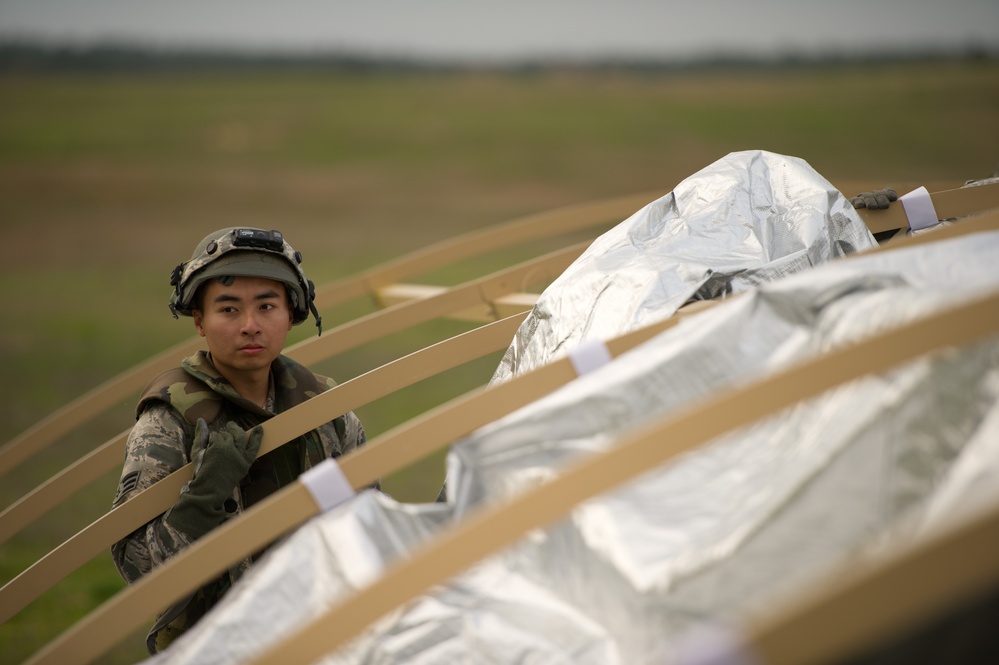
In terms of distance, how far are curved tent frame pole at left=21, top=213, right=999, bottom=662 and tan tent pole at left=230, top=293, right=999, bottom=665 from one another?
36cm

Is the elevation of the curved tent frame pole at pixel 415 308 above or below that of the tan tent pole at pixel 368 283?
below

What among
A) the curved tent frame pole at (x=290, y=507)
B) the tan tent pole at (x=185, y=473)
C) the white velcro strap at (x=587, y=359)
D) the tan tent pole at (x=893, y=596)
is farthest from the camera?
the tan tent pole at (x=185, y=473)

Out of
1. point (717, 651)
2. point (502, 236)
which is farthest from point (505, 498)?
point (502, 236)

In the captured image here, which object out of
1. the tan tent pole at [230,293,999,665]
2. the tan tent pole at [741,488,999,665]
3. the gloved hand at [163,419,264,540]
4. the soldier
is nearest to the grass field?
the soldier

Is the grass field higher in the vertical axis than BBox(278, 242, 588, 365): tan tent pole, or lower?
higher

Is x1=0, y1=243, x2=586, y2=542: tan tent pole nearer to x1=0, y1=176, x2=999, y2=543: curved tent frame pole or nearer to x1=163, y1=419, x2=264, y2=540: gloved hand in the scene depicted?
x1=0, y1=176, x2=999, y2=543: curved tent frame pole

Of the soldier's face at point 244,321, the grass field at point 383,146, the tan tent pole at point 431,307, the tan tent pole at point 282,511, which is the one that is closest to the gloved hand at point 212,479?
the soldier's face at point 244,321

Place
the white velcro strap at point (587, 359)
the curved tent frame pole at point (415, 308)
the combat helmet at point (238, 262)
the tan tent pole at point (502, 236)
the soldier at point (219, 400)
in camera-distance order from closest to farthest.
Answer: the white velcro strap at point (587, 359)
the soldier at point (219, 400)
the combat helmet at point (238, 262)
the curved tent frame pole at point (415, 308)
the tan tent pole at point (502, 236)

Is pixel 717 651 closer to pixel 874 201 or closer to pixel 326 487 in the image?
pixel 326 487

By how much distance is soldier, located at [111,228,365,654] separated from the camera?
219 centimetres

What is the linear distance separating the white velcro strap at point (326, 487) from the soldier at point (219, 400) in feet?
1.52

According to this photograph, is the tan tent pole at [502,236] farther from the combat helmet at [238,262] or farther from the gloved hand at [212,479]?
the gloved hand at [212,479]

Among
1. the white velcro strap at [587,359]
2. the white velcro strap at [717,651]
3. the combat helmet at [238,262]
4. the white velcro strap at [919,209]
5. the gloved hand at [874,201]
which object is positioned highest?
the combat helmet at [238,262]

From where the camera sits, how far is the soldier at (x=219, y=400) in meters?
2.19
